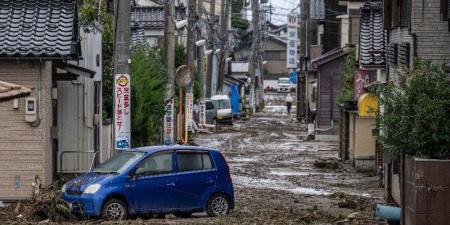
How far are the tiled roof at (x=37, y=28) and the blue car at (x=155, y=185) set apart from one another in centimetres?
Answer: 301

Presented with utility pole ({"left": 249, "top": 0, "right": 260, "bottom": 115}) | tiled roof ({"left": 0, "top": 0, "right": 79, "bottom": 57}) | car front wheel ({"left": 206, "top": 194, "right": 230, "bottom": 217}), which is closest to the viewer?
car front wheel ({"left": 206, "top": 194, "right": 230, "bottom": 217})

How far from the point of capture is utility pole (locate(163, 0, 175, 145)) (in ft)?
115

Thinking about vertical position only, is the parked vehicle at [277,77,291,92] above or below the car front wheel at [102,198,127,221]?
above

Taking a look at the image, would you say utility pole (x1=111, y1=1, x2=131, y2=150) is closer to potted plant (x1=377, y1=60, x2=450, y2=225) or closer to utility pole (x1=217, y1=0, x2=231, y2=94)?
potted plant (x1=377, y1=60, x2=450, y2=225)

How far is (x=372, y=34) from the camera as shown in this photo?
98.8ft

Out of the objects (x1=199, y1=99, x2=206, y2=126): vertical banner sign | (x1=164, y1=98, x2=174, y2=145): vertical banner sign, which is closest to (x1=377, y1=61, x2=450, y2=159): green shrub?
(x1=164, y1=98, x2=174, y2=145): vertical banner sign

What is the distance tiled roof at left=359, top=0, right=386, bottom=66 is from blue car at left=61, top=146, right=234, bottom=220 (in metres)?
9.87

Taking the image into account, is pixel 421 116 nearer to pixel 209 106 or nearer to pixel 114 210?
pixel 114 210

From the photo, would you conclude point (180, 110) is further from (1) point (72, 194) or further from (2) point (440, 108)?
(2) point (440, 108)

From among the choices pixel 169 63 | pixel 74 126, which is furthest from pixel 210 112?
pixel 74 126

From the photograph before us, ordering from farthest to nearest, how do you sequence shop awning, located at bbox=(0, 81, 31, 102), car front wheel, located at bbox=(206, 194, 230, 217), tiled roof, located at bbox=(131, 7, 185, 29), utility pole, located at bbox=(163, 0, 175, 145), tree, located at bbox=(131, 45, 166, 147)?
tiled roof, located at bbox=(131, 7, 185, 29) → utility pole, located at bbox=(163, 0, 175, 145) → tree, located at bbox=(131, 45, 166, 147) → car front wheel, located at bbox=(206, 194, 230, 217) → shop awning, located at bbox=(0, 81, 31, 102)

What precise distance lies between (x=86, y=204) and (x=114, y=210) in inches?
22.5

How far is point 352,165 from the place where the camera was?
36.1m

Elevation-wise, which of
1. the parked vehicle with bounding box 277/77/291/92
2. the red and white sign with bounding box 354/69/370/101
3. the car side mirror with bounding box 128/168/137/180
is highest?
the parked vehicle with bounding box 277/77/291/92
